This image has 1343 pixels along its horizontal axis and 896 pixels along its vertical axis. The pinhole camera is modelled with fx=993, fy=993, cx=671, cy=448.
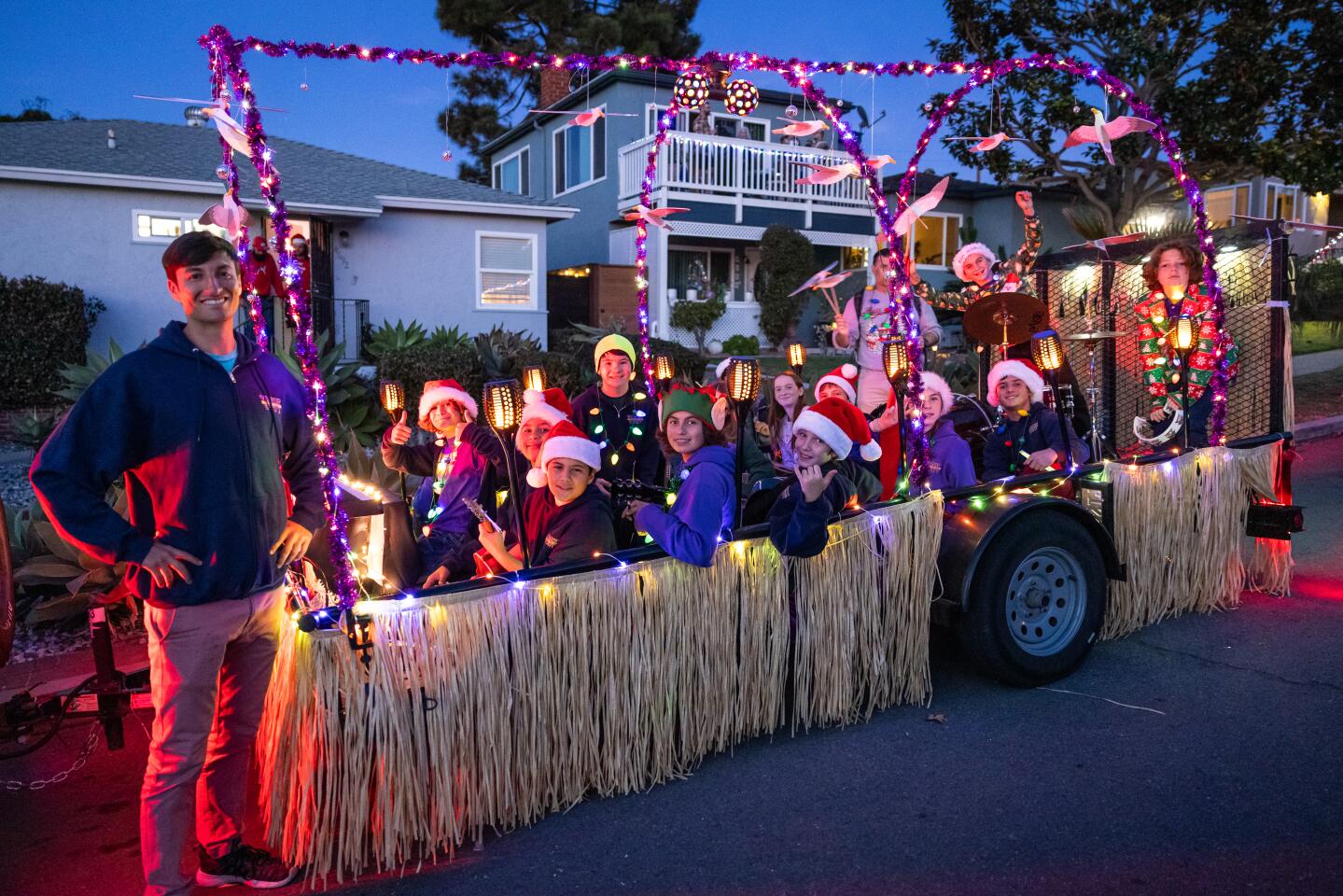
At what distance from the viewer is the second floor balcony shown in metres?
19.0

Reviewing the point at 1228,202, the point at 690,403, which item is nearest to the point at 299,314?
the point at 690,403

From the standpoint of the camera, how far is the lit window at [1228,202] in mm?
24609

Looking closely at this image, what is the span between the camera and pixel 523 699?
315 centimetres

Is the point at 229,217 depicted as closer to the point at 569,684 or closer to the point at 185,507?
the point at 185,507

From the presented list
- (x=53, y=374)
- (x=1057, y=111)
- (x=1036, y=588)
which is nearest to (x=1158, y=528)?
(x=1036, y=588)

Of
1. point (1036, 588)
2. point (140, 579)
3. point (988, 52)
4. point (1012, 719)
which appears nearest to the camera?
point (140, 579)

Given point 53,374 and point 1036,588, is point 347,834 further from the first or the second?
point 53,374

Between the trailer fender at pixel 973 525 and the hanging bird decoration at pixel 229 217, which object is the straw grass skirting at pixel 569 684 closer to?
the trailer fender at pixel 973 525

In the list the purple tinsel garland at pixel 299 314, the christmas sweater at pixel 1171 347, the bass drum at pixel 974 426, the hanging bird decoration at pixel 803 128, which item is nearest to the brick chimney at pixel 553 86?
the hanging bird decoration at pixel 803 128

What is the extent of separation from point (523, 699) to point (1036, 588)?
2289mm

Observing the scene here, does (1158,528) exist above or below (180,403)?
below

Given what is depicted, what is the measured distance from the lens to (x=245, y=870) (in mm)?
2791

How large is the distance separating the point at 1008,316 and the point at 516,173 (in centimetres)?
2166

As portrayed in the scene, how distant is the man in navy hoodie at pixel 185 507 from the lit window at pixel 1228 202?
86.9ft
